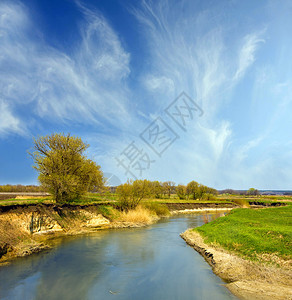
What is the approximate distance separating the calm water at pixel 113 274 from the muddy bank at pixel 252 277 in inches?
23.4

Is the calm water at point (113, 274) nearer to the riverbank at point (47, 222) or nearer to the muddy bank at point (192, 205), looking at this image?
the riverbank at point (47, 222)

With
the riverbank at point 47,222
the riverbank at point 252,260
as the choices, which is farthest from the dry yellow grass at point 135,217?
the riverbank at point 252,260

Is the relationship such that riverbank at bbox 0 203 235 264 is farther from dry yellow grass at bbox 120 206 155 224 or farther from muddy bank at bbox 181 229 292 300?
muddy bank at bbox 181 229 292 300

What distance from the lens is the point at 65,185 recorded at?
29.5 metres

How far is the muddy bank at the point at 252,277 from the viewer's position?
32.1ft

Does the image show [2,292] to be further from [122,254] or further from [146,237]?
[146,237]

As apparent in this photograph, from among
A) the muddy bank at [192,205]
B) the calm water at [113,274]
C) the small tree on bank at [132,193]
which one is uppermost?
the small tree on bank at [132,193]

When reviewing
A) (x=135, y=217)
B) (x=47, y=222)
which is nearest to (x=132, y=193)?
(x=135, y=217)

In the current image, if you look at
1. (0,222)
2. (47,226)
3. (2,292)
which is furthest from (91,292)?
(47,226)

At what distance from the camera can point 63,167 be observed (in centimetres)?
3062

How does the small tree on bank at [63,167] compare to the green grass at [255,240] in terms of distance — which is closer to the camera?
the green grass at [255,240]

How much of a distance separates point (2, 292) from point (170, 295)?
8460 mm

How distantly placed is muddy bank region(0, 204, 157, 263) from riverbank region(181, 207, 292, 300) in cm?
1471

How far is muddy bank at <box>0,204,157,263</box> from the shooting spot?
17.7 m
